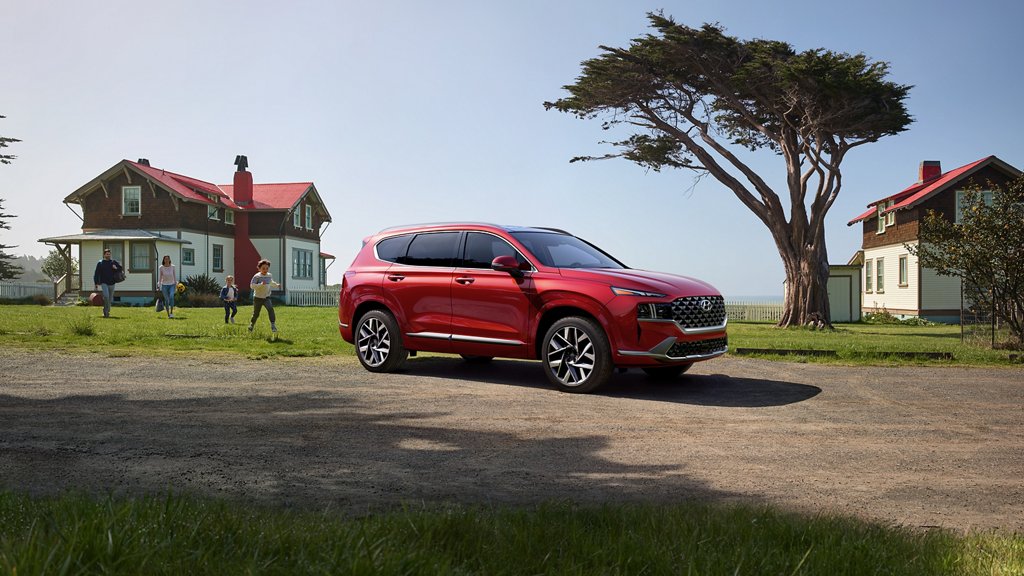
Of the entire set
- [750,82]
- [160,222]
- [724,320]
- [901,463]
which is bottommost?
[901,463]

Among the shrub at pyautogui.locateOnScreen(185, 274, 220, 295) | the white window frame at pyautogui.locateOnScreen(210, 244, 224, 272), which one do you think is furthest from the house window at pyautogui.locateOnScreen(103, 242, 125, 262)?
the white window frame at pyautogui.locateOnScreen(210, 244, 224, 272)

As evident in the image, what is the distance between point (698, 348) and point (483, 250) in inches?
116

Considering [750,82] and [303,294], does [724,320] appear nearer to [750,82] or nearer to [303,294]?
[750,82]

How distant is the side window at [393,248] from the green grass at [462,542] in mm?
7293

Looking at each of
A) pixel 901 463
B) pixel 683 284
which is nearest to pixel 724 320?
pixel 683 284

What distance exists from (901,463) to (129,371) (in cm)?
953

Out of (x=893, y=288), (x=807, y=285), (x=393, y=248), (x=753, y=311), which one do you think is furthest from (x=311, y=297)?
(x=393, y=248)

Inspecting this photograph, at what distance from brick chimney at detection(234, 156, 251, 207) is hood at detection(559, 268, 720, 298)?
148 feet

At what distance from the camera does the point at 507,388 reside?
9.88 meters

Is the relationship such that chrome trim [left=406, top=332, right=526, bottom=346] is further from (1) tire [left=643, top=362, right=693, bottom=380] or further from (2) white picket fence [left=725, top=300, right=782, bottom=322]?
(2) white picket fence [left=725, top=300, right=782, bottom=322]

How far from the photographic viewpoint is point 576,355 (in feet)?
31.2

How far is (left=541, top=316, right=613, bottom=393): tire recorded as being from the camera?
9.32 m

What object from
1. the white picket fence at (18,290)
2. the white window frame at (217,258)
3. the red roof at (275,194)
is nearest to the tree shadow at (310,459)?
the white window frame at (217,258)

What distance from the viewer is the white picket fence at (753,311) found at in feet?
120
